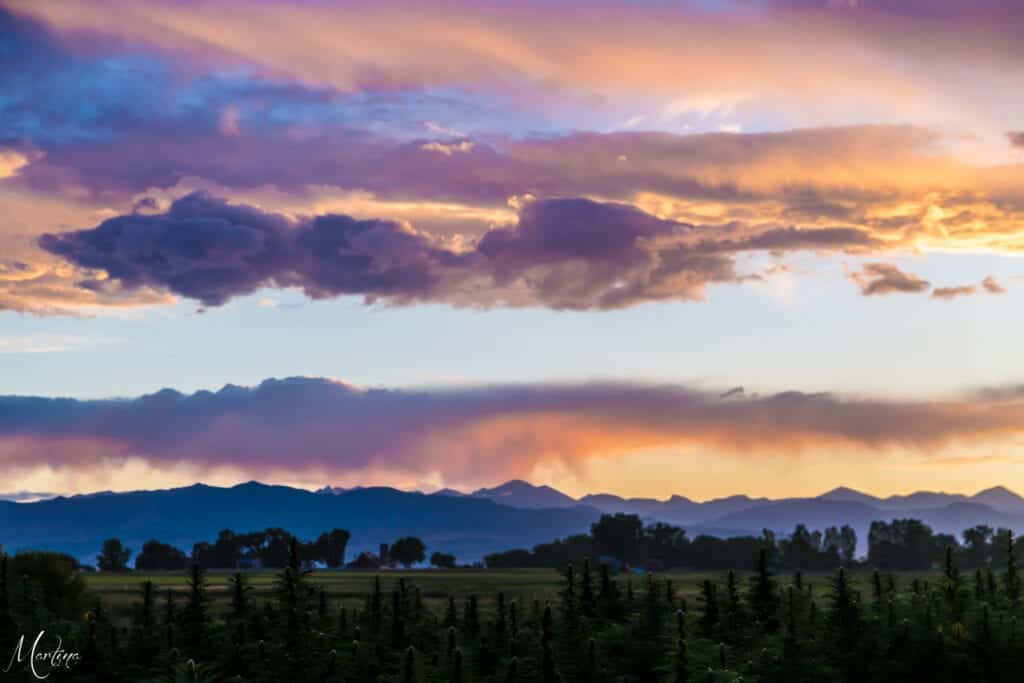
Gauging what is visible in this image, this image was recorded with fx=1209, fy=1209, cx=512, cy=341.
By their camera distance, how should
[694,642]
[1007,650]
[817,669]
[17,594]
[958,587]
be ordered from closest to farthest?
[694,642] < [817,669] < [1007,650] < [17,594] < [958,587]

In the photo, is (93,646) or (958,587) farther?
(958,587)

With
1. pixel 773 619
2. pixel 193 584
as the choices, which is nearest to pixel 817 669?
pixel 773 619

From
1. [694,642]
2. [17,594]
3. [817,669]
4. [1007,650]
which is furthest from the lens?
[17,594]

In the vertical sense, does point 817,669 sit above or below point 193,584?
below

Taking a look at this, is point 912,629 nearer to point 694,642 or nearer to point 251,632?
point 694,642

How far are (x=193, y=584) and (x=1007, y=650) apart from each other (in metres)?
27.1

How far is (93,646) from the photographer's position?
38.7m

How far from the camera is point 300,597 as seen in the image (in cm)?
3816
